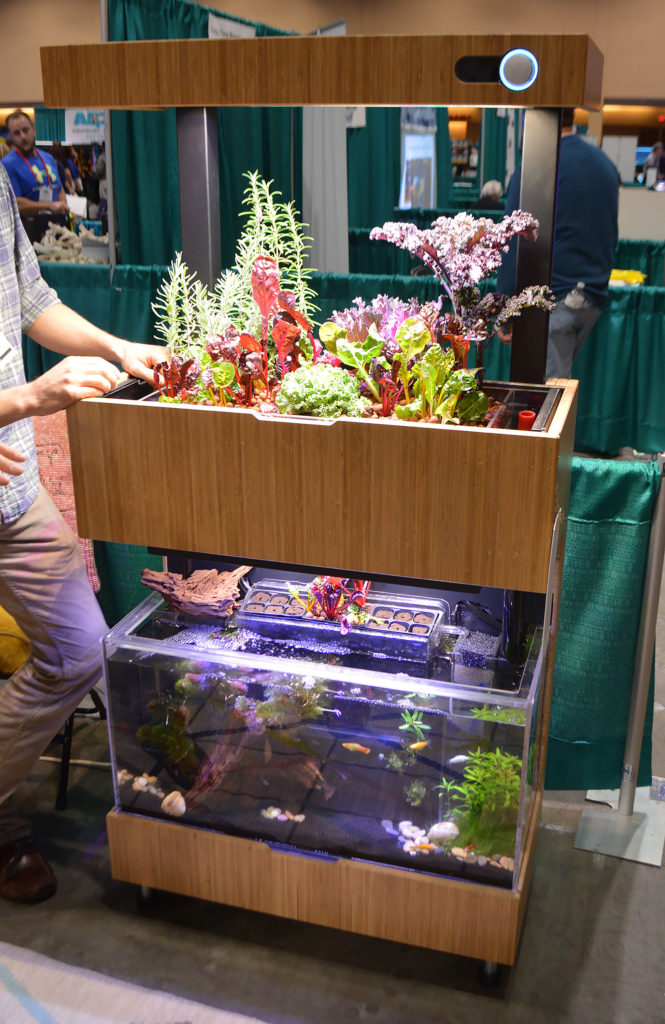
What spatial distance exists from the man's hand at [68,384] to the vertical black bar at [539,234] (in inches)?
29.7

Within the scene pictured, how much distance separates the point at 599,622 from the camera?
225 centimetres

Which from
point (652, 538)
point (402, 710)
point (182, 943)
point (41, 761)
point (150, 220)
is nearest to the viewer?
point (402, 710)

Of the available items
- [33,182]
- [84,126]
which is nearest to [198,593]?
[84,126]

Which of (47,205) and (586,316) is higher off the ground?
(47,205)

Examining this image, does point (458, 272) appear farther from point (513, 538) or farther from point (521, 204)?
point (513, 538)

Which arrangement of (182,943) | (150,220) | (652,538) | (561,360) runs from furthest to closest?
(150,220)
(561,360)
(652,538)
(182,943)

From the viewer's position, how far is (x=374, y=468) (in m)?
1.55

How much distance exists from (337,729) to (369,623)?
223 mm

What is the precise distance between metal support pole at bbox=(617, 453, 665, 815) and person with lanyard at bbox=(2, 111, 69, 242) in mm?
4313

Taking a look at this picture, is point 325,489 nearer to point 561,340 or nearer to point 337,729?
point 337,729

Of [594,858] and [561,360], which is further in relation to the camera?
[561,360]

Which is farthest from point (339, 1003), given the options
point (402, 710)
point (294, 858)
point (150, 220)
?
point (150, 220)

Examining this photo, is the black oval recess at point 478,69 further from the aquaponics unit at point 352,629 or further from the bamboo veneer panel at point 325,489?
the bamboo veneer panel at point 325,489

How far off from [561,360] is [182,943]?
2.68m
